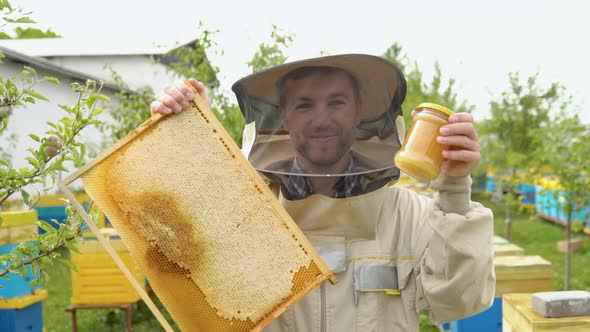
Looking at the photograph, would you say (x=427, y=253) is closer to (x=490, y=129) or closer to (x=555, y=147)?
(x=555, y=147)

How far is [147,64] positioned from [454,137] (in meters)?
21.2

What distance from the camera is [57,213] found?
12039mm

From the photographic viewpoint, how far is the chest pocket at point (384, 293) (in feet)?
6.03

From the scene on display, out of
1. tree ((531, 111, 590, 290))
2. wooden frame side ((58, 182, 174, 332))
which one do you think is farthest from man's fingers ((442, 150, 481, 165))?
tree ((531, 111, 590, 290))

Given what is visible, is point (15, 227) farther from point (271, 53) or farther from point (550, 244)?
point (550, 244)

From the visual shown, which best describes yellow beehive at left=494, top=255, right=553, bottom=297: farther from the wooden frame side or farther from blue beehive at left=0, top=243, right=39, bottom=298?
blue beehive at left=0, top=243, right=39, bottom=298

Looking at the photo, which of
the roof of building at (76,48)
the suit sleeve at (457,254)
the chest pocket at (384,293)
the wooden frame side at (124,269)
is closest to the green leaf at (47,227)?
the wooden frame side at (124,269)

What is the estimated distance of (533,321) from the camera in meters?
2.99

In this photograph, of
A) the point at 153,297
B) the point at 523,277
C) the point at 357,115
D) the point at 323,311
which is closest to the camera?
the point at 323,311

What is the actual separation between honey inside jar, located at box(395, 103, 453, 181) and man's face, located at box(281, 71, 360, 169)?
15.1 inches

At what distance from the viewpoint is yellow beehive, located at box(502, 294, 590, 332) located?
2984 millimetres

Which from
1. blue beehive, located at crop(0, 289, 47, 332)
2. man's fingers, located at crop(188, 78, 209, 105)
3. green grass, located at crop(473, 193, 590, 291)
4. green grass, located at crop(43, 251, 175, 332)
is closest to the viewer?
man's fingers, located at crop(188, 78, 209, 105)

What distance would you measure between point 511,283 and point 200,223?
3350 mm

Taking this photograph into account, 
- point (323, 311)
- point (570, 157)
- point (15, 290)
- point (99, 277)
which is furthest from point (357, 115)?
point (570, 157)
